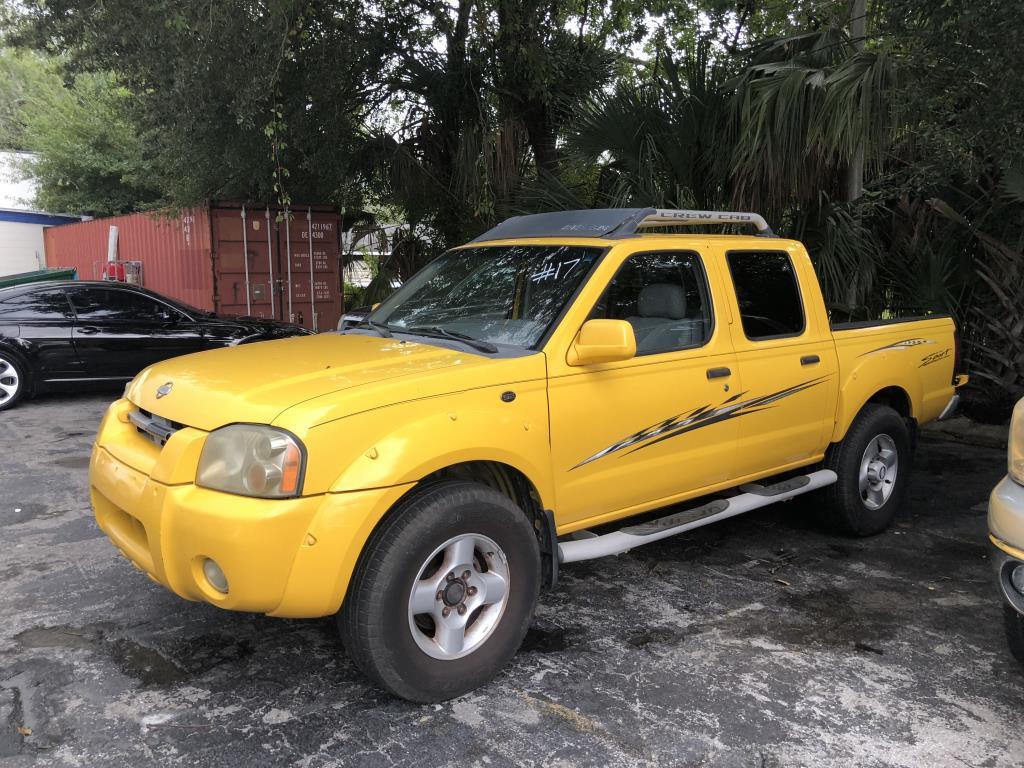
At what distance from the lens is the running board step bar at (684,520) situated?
3.54 metres

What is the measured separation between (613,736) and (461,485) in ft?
3.47

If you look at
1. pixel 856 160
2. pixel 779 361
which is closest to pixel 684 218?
pixel 779 361

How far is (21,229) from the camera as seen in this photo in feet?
91.2

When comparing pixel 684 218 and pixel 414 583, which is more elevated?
pixel 684 218

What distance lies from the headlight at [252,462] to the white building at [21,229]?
28.0 metres

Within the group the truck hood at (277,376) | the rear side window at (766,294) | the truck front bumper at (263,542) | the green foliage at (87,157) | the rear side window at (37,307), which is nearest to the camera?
the truck front bumper at (263,542)

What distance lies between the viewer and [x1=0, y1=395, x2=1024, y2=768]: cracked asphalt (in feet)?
9.39

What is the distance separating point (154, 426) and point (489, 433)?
1363 mm

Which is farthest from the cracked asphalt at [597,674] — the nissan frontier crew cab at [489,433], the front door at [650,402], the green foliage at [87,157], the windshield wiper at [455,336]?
the green foliage at [87,157]

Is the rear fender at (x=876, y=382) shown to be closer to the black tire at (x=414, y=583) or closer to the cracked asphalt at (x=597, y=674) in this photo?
the cracked asphalt at (x=597, y=674)

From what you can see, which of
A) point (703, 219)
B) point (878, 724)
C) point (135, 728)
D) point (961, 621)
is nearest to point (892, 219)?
point (703, 219)

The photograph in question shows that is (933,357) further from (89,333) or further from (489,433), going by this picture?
(89,333)

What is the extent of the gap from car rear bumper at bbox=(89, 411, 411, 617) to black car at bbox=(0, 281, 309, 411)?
728 centimetres

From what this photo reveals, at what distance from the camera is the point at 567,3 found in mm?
11844
